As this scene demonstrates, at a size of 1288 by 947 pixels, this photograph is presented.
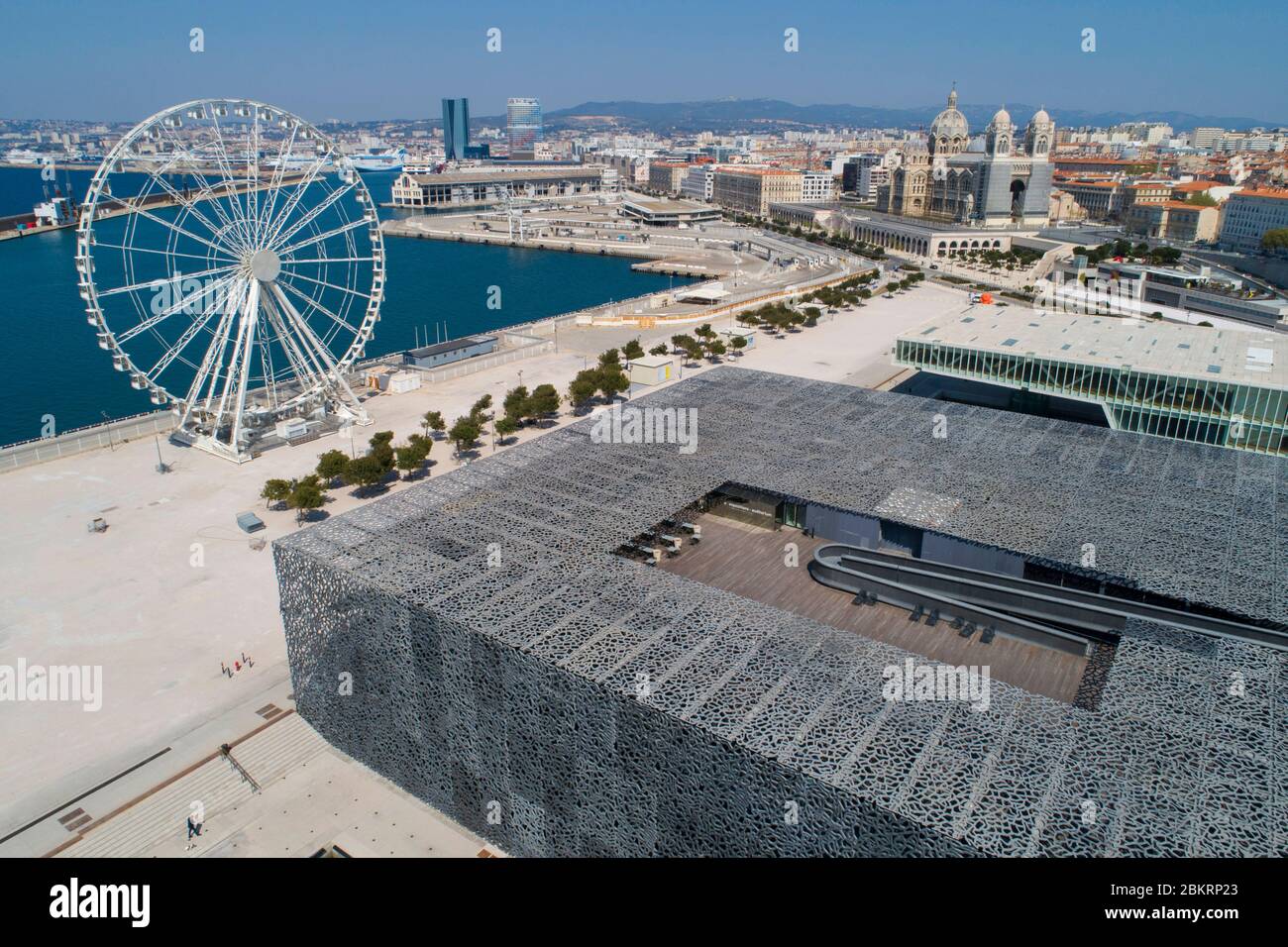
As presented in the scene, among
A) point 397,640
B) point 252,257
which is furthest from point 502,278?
point 397,640

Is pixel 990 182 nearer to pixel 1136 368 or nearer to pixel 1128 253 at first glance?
pixel 1128 253

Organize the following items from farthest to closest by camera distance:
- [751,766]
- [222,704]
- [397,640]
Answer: [222,704], [397,640], [751,766]

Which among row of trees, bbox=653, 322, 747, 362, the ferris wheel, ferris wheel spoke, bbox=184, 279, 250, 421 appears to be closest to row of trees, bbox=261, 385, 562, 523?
the ferris wheel

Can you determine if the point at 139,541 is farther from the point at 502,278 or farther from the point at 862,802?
the point at 502,278

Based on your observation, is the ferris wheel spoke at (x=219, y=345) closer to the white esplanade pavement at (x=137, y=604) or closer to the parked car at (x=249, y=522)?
the white esplanade pavement at (x=137, y=604)

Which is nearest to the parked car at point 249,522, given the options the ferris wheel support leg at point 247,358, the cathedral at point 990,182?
the ferris wheel support leg at point 247,358

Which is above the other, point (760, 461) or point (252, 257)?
point (252, 257)
